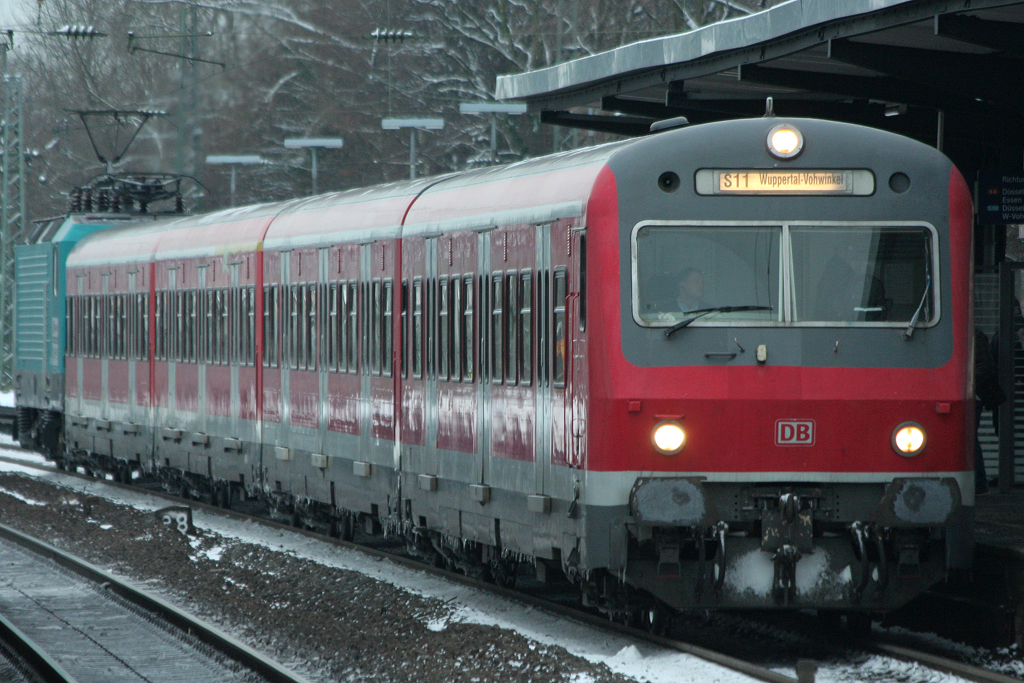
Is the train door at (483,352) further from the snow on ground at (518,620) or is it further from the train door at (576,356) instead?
the train door at (576,356)

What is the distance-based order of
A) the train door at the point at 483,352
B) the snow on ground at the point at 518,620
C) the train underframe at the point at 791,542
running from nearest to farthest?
the snow on ground at the point at 518,620 < the train underframe at the point at 791,542 < the train door at the point at 483,352

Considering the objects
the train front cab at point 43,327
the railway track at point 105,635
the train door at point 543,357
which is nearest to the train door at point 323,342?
the railway track at point 105,635

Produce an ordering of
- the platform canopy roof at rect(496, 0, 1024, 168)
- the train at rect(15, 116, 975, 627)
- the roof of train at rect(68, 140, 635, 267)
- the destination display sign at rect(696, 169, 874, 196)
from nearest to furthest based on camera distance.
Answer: the train at rect(15, 116, 975, 627) → the destination display sign at rect(696, 169, 874, 196) → the roof of train at rect(68, 140, 635, 267) → the platform canopy roof at rect(496, 0, 1024, 168)

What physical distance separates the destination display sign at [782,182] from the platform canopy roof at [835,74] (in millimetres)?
1535

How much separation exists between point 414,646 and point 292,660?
73 cm

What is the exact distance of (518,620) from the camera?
1175 centimetres

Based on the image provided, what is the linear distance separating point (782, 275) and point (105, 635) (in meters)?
5.18

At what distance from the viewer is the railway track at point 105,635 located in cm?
Answer: 1047

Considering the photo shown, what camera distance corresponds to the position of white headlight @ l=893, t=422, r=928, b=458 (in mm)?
9969

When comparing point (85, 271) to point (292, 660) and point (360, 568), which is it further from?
point (292, 660)

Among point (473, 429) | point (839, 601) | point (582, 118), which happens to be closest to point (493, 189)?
point (473, 429)

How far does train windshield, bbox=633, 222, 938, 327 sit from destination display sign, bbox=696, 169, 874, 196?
203 mm

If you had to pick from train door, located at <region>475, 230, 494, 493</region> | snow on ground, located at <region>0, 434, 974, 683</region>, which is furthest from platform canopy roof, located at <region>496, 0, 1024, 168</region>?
snow on ground, located at <region>0, 434, 974, 683</region>

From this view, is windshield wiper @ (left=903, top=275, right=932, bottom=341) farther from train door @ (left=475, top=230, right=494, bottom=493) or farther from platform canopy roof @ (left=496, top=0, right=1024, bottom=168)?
train door @ (left=475, top=230, right=494, bottom=493)
